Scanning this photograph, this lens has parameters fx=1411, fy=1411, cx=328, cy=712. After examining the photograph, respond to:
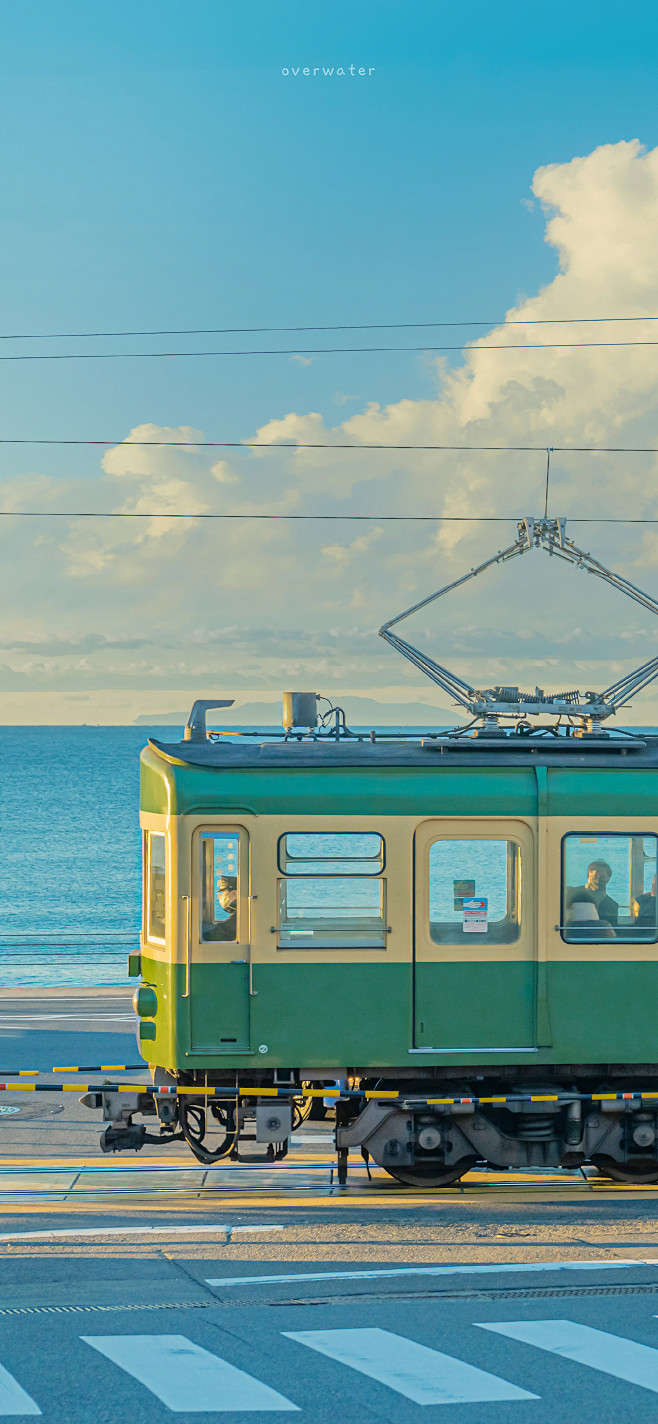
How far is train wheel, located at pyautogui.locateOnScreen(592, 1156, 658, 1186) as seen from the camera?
11641 millimetres

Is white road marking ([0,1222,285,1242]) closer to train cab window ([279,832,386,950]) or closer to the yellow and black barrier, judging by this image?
the yellow and black barrier

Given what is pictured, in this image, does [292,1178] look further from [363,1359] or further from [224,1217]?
[363,1359]

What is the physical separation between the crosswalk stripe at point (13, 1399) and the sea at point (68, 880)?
5.37 meters

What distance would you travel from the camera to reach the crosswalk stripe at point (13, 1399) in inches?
266

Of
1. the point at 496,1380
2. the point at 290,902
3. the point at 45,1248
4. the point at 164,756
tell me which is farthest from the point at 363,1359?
the point at 164,756

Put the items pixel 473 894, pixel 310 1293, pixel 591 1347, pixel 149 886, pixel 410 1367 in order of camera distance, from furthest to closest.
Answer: pixel 149 886, pixel 473 894, pixel 310 1293, pixel 591 1347, pixel 410 1367

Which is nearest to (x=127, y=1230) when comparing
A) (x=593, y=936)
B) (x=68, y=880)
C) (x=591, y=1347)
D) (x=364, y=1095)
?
(x=364, y=1095)

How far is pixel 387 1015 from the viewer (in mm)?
10992

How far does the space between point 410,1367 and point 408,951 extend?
13.0ft

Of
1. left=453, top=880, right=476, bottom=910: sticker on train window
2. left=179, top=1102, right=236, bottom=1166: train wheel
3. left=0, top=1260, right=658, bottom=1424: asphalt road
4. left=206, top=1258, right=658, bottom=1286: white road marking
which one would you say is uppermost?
left=453, top=880, right=476, bottom=910: sticker on train window

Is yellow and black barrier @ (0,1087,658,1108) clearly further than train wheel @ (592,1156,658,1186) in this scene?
No

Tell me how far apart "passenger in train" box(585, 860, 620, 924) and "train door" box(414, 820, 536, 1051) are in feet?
1.63

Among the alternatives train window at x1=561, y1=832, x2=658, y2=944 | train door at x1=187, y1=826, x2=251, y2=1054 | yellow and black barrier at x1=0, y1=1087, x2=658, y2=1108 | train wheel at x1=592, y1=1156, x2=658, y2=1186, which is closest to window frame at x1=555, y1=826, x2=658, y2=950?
train window at x1=561, y1=832, x2=658, y2=944

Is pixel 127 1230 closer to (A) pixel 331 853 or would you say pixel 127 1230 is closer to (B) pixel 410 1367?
(A) pixel 331 853
